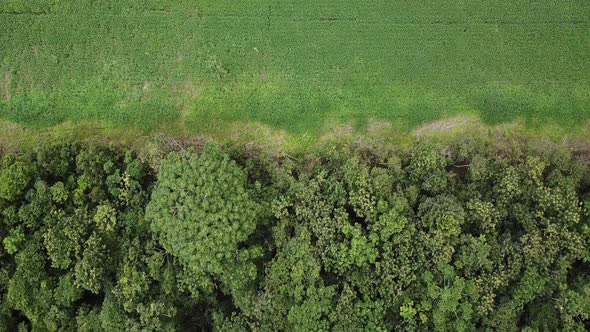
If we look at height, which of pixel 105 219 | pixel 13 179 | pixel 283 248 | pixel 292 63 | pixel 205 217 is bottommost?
pixel 283 248

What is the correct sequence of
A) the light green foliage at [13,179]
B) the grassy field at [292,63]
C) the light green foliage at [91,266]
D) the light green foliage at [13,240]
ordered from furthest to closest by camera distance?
the grassy field at [292,63] → the light green foliage at [13,179] → the light green foliage at [13,240] → the light green foliage at [91,266]

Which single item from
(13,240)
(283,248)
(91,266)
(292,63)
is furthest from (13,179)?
(292,63)

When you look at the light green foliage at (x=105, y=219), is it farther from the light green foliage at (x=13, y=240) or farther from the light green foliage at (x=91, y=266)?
the light green foliage at (x=13, y=240)

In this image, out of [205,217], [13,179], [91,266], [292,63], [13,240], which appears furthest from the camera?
[292,63]

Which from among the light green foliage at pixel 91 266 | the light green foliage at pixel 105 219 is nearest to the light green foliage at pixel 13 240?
the light green foliage at pixel 91 266

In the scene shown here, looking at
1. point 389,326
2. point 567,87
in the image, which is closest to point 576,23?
point 567,87

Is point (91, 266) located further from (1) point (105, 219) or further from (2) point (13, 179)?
(2) point (13, 179)
